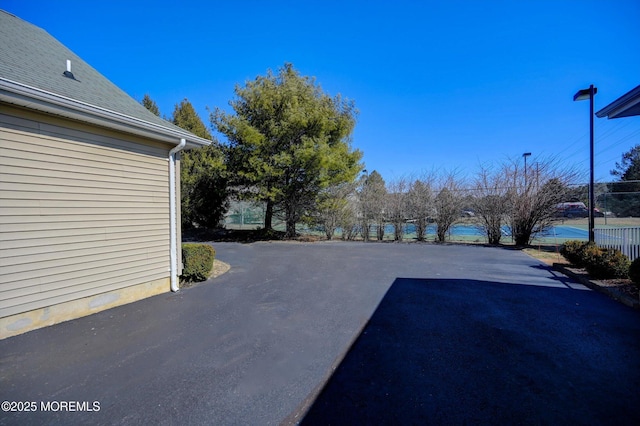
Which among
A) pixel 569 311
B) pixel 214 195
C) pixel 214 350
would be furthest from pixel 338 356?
pixel 214 195

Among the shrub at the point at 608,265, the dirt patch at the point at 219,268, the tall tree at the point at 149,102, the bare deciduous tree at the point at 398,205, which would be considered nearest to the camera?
the shrub at the point at 608,265

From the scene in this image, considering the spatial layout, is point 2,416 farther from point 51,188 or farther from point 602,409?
point 602,409

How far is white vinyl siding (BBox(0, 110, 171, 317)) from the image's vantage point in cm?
348

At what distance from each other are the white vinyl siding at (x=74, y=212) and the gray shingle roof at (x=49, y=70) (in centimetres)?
48

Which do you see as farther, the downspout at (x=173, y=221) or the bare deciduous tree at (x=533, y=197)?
the bare deciduous tree at (x=533, y=197)

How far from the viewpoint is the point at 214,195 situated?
16.6 meters

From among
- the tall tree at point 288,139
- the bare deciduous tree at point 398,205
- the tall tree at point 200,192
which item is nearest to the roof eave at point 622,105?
the tall tree at point 288,139

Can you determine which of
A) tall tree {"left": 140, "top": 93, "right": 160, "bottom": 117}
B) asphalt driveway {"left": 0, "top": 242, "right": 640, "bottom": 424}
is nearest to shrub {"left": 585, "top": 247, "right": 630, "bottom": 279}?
asphalt driveway {"left": 0, "top": 242, "right": 640, "bottom": 424}

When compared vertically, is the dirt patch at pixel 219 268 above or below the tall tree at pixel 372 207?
below

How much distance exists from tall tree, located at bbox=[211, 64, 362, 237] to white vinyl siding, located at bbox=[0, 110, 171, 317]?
7.36 meters

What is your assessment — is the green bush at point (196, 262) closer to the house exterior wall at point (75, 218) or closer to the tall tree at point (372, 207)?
the house exterior wall at point (75, 218)

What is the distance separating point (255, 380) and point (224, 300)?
8.29 ft

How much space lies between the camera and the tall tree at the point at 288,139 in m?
12.2

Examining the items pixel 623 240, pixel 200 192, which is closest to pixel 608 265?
pixel 623 240
